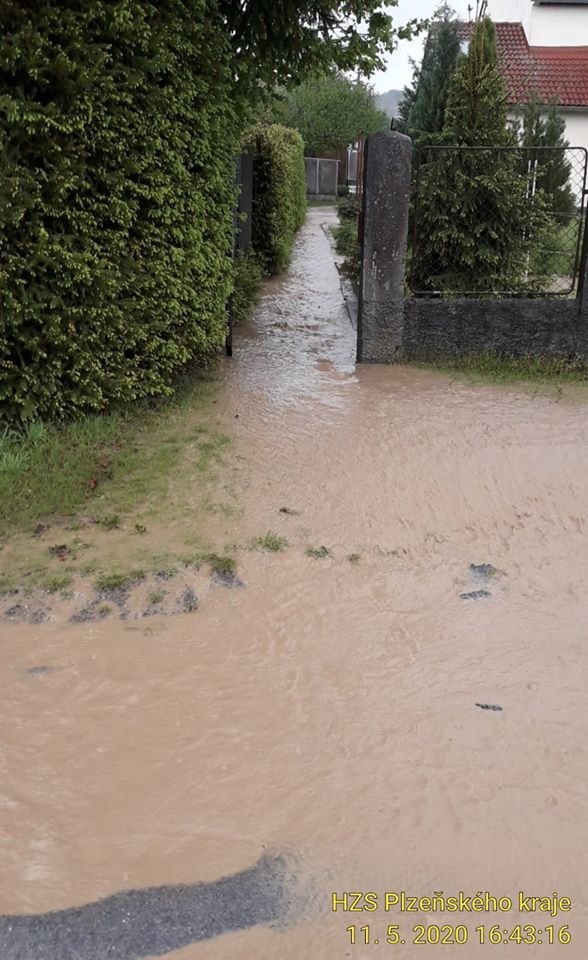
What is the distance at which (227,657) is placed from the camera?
13.1 feet

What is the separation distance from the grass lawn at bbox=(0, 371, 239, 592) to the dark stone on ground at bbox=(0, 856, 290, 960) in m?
1.99

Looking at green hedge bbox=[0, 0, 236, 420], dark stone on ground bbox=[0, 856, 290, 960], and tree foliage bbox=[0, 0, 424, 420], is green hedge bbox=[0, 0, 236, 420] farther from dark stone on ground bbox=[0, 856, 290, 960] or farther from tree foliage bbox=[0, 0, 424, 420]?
dark stone on ground bbox=[0, 856, 290, 960]

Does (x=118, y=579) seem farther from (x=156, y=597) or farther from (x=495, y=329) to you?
(x=495, y=329)

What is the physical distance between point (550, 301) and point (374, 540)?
449 cm

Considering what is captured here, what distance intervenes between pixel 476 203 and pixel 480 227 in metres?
0.24

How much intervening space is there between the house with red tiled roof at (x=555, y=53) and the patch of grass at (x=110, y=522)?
1824cm

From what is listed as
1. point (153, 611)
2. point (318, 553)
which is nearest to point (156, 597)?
point (153, 611)

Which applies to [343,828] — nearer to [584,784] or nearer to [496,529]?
[584,784]

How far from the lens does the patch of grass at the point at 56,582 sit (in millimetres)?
4465

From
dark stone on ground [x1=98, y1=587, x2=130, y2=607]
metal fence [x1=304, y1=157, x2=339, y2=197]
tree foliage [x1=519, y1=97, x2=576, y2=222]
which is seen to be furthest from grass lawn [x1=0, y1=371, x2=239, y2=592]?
metal fence [x1=304, y1=157, x2=339, y2=197]

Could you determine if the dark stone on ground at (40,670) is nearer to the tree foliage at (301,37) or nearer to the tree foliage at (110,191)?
the tree foliage at (110,191)

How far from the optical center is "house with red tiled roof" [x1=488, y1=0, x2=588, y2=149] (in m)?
20.6

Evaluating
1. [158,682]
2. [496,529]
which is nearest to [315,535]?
[496,529]
